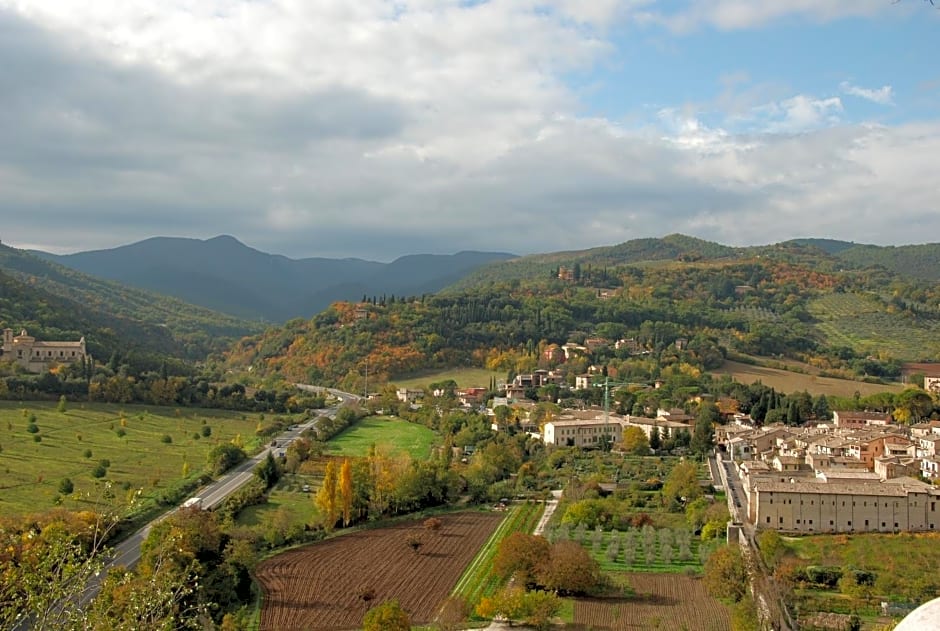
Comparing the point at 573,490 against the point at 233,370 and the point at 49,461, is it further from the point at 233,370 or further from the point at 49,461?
the point at 233,370

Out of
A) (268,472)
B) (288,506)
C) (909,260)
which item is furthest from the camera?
(909,260)

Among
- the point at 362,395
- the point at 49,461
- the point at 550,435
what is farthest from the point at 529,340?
the point at 49,461

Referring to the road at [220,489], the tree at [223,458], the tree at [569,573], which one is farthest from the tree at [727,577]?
the tree at [223,458]

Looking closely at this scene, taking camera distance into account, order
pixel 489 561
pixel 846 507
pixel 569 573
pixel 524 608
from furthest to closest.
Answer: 1. pixel 846 507
2. pixel 489 561
3. pixel 569 573
4. pixel 524 608

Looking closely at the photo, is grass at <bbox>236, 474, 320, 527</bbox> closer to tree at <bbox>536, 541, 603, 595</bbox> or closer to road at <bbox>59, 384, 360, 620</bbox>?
road at <bbox>59, 384, 360, 620</bbox>

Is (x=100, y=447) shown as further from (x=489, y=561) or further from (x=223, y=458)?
(x=489, y=561)

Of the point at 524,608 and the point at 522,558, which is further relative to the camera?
the point at 522,558

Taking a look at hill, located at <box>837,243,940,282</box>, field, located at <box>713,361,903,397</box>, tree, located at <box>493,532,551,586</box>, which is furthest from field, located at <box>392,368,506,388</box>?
hill, located at <box>837,243,940,282</box>

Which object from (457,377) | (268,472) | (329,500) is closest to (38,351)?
(268,472)
